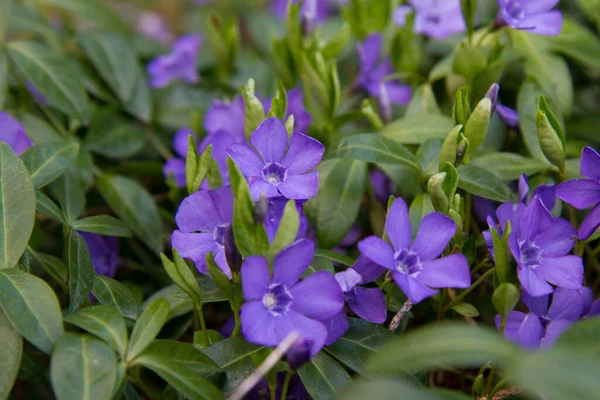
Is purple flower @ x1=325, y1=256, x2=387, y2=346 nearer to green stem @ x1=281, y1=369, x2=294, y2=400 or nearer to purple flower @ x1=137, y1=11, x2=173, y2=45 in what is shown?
green stem @ x1=281, y1=369, x2=294, y2=400

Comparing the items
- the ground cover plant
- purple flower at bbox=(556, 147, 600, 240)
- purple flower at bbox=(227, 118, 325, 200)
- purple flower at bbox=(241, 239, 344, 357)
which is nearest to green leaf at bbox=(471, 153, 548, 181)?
the ground cover plant

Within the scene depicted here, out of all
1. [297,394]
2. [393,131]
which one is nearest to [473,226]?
[393,131]

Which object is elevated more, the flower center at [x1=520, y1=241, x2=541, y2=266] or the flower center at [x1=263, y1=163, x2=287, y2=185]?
the flower center at [x1=263, y1=163, x2=287, y2=185]

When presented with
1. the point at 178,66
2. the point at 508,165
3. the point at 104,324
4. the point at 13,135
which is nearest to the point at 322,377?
the point at 104,324

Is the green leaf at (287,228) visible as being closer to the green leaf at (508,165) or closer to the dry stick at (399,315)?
the dry stick at (399,315)

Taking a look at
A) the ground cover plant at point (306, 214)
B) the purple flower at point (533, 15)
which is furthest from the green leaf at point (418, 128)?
the purple flower at point (533, 15)

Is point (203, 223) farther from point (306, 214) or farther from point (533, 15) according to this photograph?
point (533, 15)
